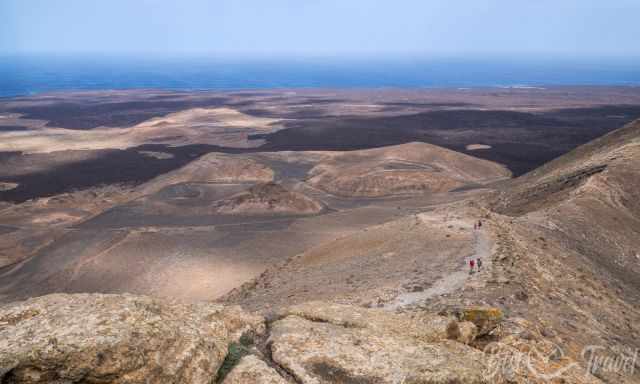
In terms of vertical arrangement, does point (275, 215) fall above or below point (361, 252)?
below

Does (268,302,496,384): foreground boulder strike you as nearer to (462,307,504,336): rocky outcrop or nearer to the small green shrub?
the small green shrub

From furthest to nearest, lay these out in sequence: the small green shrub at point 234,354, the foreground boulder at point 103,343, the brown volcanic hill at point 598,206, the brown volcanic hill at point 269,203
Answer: the brown volcanic hill at point 269,203, the brown volcanic hill at point 598,206, the small green shrub at point 234,354, the foreground boulder at point 103,343

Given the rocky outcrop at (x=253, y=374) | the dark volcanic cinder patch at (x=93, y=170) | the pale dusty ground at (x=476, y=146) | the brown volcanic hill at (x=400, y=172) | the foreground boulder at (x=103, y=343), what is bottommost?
the dark volcanic cinder patch at (x=93, y=170)

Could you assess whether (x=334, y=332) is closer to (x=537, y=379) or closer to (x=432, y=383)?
(x=432, y=383)

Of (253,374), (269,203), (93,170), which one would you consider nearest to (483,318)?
(253,374)

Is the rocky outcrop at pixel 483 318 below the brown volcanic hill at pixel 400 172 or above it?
above

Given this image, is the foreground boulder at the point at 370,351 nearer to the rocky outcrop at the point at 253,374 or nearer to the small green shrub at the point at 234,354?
the rocky outcrop at the point at 253,374

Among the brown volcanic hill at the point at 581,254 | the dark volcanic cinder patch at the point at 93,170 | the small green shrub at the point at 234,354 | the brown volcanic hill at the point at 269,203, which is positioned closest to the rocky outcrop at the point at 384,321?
the small green shrub at the point at 234,354

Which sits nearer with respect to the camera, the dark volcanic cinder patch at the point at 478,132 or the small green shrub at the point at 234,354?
the small green shrub at the point at 234,354

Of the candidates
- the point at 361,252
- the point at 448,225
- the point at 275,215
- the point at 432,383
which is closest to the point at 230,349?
the point at 432,383
